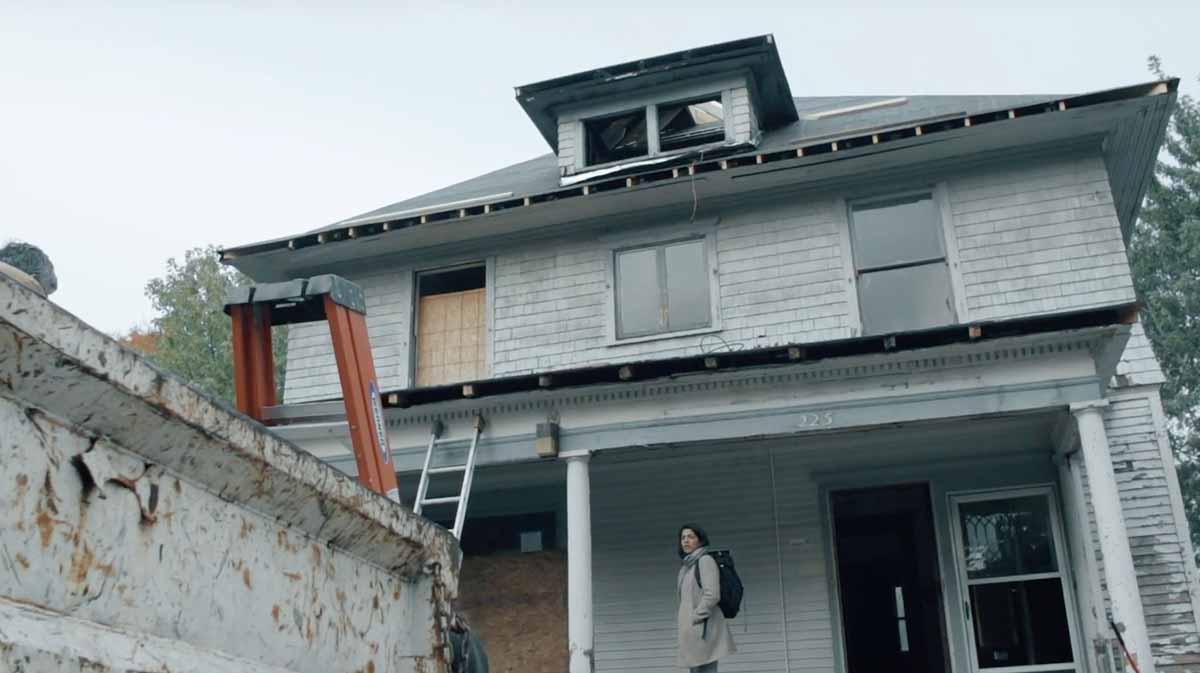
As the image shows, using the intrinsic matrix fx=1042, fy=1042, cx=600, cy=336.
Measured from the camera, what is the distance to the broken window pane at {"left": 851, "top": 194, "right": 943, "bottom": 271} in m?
11.0

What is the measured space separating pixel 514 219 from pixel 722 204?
2394mm

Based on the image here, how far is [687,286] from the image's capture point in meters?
11.7

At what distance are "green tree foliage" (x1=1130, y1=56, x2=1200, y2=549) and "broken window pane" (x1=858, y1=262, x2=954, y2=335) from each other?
21.4 m

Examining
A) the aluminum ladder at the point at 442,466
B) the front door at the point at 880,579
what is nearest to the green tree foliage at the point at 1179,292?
the front door at the point at 880,579

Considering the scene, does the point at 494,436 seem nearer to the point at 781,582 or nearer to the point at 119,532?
the point at 781,582

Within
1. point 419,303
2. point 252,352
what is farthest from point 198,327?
point 252,352

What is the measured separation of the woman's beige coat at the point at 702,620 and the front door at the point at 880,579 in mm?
3894

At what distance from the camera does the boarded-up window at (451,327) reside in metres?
12.3

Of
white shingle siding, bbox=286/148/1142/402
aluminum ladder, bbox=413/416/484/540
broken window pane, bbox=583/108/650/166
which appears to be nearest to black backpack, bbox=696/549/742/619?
aluminum ladder, bbox=413/416/484/540

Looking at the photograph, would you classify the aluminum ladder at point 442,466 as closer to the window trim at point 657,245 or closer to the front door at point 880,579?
the window trim at point 657,245

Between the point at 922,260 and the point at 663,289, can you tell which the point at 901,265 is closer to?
the point at 922,260

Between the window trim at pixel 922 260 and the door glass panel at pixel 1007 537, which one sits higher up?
the window trim at pixel 922 260

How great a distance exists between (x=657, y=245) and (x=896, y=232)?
8.67 ft

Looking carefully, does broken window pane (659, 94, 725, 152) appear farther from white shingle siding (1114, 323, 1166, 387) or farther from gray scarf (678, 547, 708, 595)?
gray scarf (678, 547, 708, 595)
